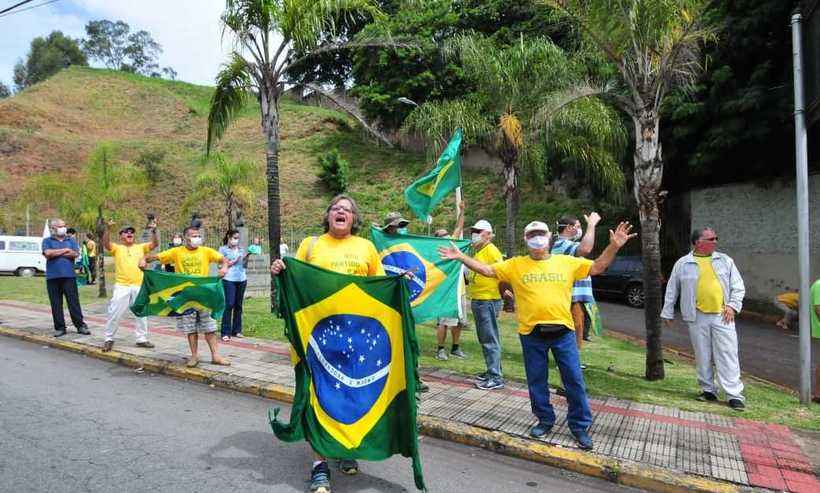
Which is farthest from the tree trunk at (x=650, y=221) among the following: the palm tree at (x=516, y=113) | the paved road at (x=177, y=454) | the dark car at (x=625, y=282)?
the dark car at (x=625, y=282)

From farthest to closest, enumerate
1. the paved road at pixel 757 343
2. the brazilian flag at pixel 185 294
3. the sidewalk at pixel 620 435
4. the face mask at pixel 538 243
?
the paved road at pixel 757 343 → the brazilian flag at pixel 185 294 → the face mask at pixel 538 243 → the sidewalk at pixel 620 435

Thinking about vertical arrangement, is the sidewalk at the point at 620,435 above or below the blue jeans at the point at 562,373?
below

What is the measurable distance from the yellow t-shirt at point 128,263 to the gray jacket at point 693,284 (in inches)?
294

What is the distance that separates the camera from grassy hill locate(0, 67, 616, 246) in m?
32.8

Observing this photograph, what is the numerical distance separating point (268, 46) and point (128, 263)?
554 cm

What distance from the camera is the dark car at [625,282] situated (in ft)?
57.7

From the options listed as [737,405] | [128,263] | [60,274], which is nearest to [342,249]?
[737,405]

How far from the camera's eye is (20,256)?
2542 centimetres

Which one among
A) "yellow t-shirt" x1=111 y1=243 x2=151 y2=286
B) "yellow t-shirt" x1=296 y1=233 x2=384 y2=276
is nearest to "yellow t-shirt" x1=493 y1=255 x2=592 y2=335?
"yellow t-shirt" x1=296 y1=233 x2=384 y2=276

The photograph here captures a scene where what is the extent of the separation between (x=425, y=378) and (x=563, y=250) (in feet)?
7.90

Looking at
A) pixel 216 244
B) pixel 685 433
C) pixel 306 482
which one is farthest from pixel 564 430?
pixel 216 244

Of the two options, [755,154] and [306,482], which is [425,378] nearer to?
[306,482]

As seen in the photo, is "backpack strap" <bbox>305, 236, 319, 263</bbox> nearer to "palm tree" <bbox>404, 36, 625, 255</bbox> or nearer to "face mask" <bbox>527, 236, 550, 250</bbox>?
"face mask" <bbox>527, 236, 550, 250</bbox>

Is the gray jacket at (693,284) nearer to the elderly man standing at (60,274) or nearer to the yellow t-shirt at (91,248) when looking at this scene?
the elderly man standing at (60,274)
